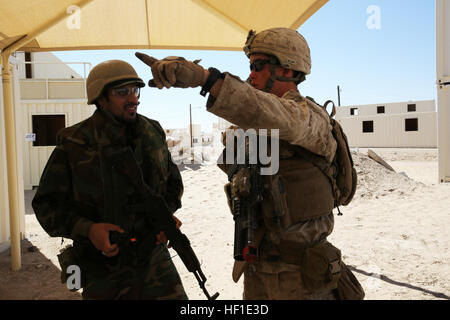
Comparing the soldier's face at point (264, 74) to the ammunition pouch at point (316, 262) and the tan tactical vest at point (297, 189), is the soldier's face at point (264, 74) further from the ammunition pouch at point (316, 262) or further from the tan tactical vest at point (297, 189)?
the ammunition pouch at point (316, 262)

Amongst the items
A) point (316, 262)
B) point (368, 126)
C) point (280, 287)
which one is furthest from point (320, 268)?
point (368, 126)

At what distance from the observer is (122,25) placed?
4.46 metres

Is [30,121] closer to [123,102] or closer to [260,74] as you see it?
[123,102]

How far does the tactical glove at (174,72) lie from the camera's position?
1052 millimetres

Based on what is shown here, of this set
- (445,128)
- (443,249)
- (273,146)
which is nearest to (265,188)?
(273,146)

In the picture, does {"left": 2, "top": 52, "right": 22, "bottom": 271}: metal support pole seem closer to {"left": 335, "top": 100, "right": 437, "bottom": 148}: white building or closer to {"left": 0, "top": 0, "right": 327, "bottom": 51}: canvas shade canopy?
{"left": 0, "top": 0, "right": 327, "bottom": 51}: canvas shade canopy

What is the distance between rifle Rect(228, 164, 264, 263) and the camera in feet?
5.37

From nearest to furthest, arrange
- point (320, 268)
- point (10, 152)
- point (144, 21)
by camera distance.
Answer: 1. point (320, 268)
2. point (10, 152)
3. point (144, 21)

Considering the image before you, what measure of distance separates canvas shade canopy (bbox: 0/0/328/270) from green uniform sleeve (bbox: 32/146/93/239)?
7.19ft

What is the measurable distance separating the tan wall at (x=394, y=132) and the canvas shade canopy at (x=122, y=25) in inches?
1050

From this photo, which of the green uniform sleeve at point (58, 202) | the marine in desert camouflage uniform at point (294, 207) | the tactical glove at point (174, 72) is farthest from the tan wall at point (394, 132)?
the tactical glove at point (174, 72)

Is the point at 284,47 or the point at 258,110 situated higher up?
the point at 284,47

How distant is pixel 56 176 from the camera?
1.72 meters

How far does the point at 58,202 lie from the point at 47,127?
1365 cm
